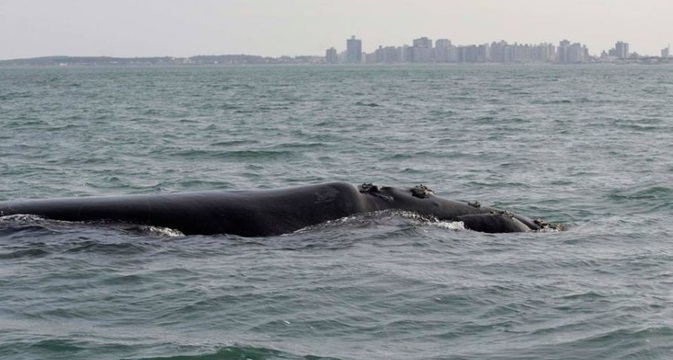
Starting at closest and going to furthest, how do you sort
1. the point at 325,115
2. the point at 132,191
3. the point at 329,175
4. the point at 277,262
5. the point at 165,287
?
1. the point at 165,287
2. the point at 277,262
3. the point at 132,191
4. the point at 329,175
5. the point at 325,115

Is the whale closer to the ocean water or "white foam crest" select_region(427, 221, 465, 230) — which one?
the ocean water

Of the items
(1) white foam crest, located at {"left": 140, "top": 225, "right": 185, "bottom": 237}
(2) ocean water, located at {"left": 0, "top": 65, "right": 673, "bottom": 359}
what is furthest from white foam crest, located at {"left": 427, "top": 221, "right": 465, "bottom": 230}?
(1) white foam crest, located at {"left": 140, "top": 225, "right": 185, "bottom": 237}

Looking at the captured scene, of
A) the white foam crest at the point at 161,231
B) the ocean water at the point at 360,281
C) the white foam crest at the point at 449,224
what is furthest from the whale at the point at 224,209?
the white foam crest at the point at 449,224

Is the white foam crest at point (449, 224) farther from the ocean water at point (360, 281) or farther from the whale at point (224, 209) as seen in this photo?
the whale at point (224, 209)

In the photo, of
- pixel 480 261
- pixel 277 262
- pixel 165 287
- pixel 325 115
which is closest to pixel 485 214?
pixel 480 261

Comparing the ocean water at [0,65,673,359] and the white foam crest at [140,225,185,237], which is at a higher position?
the white foam crest at [140,225,185,237]

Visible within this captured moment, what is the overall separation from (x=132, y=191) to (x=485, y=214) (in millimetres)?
9465

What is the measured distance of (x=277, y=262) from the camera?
505 inches

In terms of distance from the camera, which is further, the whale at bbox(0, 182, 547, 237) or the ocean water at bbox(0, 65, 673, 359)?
the whale at bbox(0, 182, 547, 237)

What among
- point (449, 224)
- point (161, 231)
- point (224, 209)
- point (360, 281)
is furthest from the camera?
point (449, 224)

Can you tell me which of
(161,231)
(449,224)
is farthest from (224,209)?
(449,224)

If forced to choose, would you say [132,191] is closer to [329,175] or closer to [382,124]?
[329,175]

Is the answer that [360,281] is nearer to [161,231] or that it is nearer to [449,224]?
[161,231]

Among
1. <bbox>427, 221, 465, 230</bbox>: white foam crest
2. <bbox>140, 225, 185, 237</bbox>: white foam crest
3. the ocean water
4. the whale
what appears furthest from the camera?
<bbox>427, 221, 465, 230</bbox>: white foam crest
